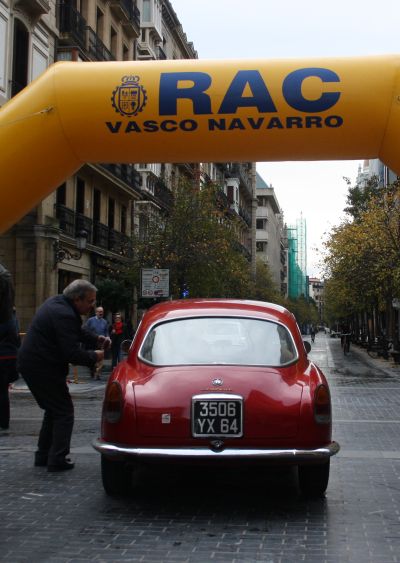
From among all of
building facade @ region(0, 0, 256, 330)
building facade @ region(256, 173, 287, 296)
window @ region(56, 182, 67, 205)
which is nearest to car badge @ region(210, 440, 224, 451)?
building facade @ region(0, 0, 256, 330)

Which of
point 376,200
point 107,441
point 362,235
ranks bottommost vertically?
point 107,441

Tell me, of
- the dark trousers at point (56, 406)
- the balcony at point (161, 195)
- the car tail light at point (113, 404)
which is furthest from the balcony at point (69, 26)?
the car tail light at point (113, 404)

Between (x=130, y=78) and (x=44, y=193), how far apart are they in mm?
1852

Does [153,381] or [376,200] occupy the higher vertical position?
[376,200]

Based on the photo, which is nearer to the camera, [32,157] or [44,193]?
[32,157]

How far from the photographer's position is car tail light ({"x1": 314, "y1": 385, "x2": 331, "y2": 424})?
5.91 meters

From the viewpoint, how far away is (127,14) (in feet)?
123

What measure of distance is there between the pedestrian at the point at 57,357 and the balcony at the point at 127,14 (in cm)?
3099

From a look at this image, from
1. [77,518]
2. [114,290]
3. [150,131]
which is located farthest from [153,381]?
[114,290]

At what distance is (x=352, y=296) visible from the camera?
4019 centimetres

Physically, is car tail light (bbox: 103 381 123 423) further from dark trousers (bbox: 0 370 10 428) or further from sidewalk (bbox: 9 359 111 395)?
sidewalk (bbox: 9 359 111 395)

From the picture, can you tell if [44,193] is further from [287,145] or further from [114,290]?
[114,290]

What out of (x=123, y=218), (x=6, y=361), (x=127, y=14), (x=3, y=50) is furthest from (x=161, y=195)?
(x=6, y=361)

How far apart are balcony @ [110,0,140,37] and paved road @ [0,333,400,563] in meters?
30.9
